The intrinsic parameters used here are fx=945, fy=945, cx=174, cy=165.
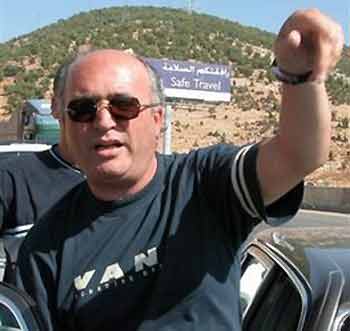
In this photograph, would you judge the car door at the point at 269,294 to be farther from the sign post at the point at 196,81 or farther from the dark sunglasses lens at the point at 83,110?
the sign post at the point at 196,81

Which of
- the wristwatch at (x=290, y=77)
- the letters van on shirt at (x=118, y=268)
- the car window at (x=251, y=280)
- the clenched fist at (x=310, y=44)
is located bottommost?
the car window at (x=251, y=280)

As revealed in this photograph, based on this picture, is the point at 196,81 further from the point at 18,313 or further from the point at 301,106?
the point at 301,106

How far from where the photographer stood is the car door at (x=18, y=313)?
2.39 metres

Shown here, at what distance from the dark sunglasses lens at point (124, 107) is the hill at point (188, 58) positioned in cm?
3760

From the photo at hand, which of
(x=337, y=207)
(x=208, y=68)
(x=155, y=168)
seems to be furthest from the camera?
(x=208, y=68)

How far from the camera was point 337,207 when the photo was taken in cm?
2936

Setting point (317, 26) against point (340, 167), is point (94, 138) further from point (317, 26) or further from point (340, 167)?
point (340, 167)

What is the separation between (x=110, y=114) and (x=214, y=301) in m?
0.55

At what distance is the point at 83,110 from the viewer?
8.18 feet

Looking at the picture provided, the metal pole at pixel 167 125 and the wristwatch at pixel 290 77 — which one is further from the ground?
the wristwatch at pixel 290 77

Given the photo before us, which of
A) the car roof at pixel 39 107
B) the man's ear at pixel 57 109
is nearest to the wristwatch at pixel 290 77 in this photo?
the man's ear at pixel 57 109

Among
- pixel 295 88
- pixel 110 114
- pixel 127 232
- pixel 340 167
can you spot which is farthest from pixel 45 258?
pixel 340 167

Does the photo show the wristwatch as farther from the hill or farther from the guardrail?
the hill

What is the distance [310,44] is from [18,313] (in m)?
1.00
